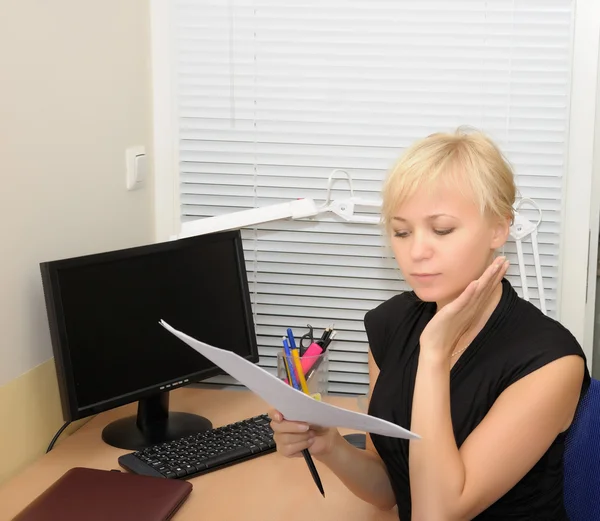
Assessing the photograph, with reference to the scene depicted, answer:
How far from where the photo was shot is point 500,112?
2.10 metres

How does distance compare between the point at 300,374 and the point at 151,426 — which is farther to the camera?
the point at 151,426

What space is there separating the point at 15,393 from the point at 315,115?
0.99 m

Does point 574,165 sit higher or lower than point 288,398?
higher

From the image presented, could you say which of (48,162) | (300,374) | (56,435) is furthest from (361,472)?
(48,162)

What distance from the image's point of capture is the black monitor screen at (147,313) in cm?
169

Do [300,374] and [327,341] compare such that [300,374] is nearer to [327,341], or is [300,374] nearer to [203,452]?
[203,452]

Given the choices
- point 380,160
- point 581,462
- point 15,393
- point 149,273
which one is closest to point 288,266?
point 380,160

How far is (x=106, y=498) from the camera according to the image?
1.49 meters

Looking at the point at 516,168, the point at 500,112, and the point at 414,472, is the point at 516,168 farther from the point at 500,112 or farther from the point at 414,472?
the point at 414,472

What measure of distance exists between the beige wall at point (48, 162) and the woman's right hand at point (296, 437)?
567mm

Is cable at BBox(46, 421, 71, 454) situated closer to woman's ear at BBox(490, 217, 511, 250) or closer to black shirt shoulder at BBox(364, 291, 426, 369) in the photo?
black shirt shoulder at BBox(364, 291, 426, 369)

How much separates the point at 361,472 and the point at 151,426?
0.55m

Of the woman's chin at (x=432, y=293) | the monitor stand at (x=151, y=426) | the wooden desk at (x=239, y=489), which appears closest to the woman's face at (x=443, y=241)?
the woman's chin at (x=432, y=293)

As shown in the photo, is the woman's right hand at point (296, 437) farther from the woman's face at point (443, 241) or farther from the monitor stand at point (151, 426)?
the monitor stand at point (151, 426)
